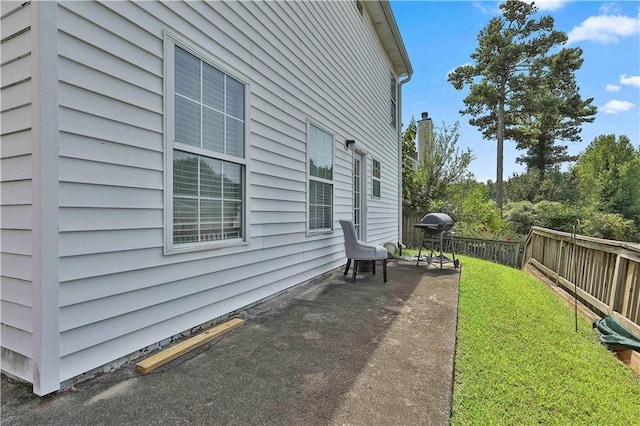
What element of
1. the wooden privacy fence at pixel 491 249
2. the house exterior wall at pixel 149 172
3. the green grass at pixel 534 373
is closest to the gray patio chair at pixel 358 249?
the house exterior wall at pixel 149 172

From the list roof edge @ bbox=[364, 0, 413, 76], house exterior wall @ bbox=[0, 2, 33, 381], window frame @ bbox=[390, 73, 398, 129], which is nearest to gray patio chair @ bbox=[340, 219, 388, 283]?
house exterior wall @ bbox=[0, 2, 33, 381]

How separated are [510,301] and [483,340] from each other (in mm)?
1885

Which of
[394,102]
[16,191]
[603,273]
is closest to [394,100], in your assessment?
[394,102]

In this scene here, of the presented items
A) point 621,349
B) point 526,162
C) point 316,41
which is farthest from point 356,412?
point 526,162

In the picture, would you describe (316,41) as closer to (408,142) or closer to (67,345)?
(67,345)

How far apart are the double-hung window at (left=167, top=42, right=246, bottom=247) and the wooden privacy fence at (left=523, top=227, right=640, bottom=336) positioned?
3.95 meters

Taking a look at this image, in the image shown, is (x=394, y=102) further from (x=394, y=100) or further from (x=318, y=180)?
(x=318, y=180)

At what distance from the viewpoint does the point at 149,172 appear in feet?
7.53

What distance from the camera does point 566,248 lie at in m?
5.11

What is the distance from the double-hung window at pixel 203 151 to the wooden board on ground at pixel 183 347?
2.58 feet

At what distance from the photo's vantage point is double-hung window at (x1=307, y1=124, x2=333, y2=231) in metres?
4.81

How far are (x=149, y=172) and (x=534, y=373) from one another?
10.7ft

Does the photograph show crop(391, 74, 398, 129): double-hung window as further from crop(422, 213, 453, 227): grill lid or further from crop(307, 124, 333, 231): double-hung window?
crop(307, 124, 333, 231): double-hung window

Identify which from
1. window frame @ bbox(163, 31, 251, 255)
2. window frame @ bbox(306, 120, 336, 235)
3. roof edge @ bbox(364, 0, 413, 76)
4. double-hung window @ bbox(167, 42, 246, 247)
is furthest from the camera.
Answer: roof edge @ bbox(364, 0, 413, 76)
